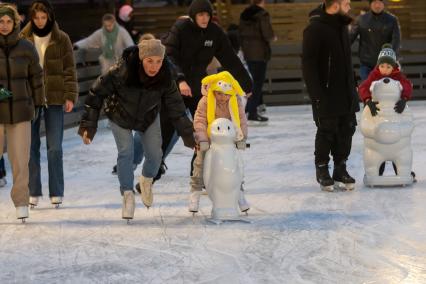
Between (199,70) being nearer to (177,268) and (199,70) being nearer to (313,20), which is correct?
(313,20)

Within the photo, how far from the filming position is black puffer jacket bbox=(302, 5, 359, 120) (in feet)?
29.6

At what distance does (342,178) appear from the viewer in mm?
9195

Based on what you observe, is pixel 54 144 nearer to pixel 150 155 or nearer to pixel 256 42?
pixel 150 155

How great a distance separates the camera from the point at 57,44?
8461 mm

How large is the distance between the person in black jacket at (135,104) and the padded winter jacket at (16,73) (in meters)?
0.49

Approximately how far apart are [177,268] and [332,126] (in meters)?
3.04

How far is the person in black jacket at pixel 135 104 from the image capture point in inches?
296

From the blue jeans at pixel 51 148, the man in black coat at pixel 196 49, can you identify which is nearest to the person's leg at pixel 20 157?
the blue jeans at pixel 51 148

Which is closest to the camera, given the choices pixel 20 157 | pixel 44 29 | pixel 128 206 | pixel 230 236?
pixel 230 236

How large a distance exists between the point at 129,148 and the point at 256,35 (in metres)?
7.72

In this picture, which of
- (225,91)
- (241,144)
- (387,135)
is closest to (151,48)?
(225,91)

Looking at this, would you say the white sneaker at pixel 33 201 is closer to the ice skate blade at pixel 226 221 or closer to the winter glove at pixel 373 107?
the ice skate blade at pixel 226 221

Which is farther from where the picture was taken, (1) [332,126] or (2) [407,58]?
(2) [407,58]

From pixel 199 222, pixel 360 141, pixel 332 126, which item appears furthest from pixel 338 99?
pixel 360 141
